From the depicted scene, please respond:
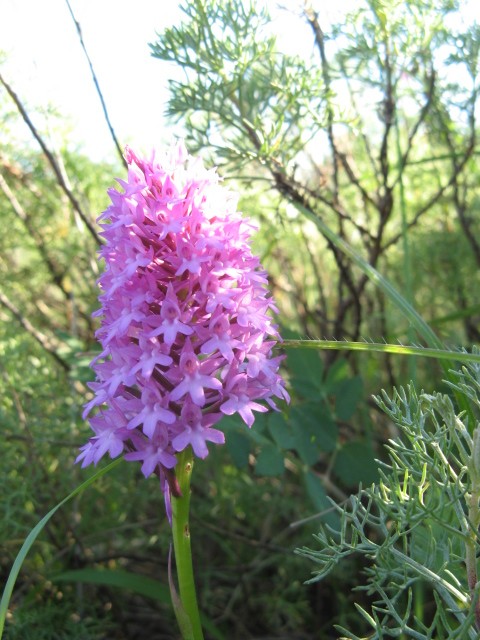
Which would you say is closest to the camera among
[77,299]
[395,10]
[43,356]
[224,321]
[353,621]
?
[224,321]

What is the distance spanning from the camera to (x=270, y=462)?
4.80ft

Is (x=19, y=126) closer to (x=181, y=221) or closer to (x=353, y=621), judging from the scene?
(x=181, y=221)

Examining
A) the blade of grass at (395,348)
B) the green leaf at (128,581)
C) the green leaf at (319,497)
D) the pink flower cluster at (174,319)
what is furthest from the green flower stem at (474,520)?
the green leaf at (128,581)

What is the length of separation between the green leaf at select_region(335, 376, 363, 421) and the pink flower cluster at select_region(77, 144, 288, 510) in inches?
24.3

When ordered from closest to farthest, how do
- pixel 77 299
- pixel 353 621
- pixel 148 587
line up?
pixel 148 587 < pixel 353 621 < pixel 77 299

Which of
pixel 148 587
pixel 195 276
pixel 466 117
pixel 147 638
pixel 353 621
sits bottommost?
pixel 353 621

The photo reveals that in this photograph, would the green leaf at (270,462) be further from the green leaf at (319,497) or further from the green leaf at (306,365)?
the green leaf at (306,365)

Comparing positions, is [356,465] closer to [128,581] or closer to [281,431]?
[281,431]

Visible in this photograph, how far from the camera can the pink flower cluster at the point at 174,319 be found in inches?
36.3

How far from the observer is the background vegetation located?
4.74 feet

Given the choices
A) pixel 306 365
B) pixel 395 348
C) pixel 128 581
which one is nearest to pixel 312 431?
pixel 306 365

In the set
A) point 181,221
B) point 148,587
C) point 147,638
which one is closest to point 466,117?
point 181,221

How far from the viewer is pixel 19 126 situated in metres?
2.07

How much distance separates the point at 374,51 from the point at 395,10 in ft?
0.30
